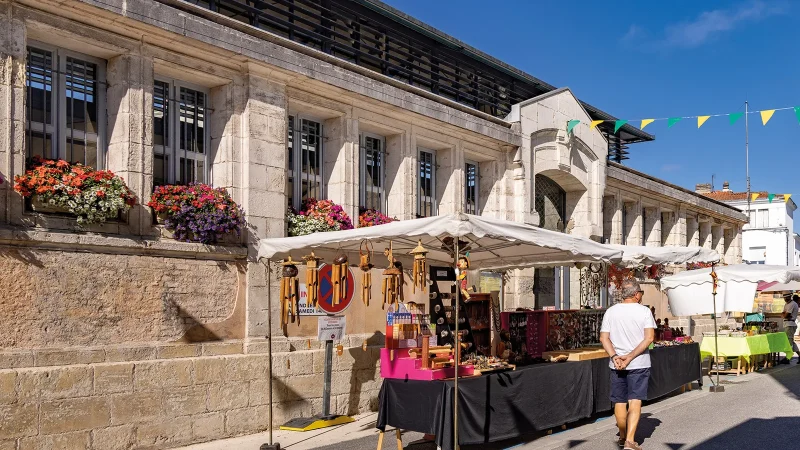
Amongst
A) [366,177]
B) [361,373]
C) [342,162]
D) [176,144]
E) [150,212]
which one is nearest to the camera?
[150,212]

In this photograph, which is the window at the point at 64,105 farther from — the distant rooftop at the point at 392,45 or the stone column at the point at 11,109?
the distant rooftop at the point at 392,45

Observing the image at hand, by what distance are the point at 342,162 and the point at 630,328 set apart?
510 cm

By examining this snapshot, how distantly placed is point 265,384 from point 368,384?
5.71ft

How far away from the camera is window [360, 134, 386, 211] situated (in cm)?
1185

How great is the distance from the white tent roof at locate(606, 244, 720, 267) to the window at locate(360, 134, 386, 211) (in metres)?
3.66

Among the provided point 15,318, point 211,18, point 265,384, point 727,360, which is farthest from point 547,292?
point 15,318

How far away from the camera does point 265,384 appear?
9180 mm

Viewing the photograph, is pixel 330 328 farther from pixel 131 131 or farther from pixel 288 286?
pixel 131 131

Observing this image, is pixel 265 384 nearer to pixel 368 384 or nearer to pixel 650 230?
pixel 368 384

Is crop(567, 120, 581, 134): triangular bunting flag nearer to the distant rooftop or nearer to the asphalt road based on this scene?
the distant rooftop

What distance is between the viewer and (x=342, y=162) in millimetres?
11008

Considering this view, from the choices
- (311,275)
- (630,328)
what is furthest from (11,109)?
(630,328)

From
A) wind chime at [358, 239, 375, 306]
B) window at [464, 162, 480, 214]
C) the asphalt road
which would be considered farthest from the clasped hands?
window at [464, 162, 480, 214]

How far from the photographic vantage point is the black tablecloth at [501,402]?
22.7 ft
